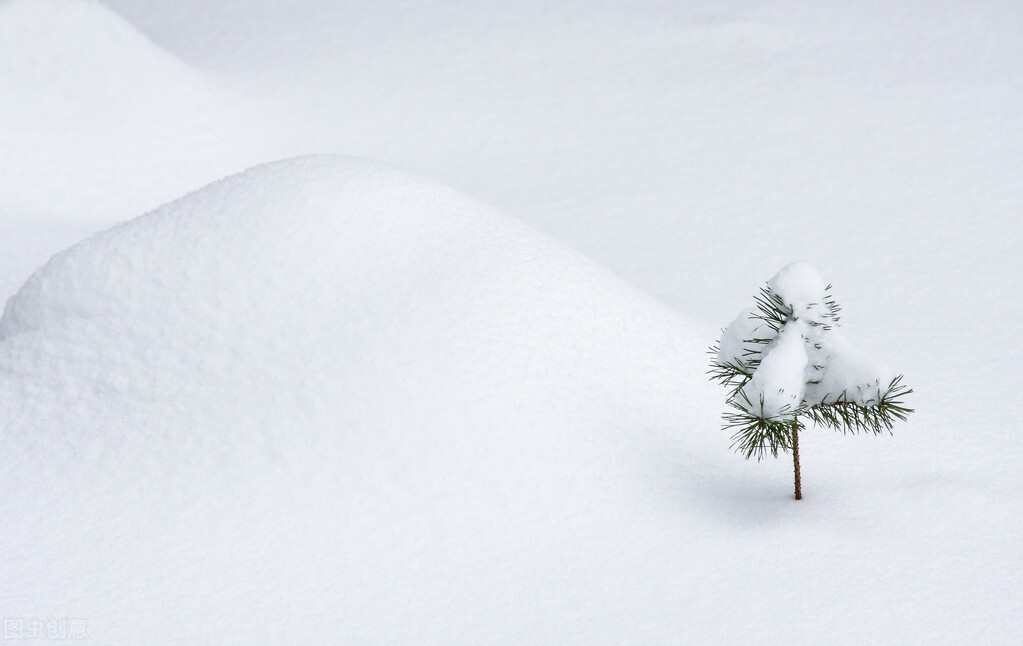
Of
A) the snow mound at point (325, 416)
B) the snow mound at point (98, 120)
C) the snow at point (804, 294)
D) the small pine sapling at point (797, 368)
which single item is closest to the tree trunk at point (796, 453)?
the small pine sapling at point (797, 368)

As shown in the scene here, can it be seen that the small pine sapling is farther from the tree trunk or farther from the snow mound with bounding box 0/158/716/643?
the snow mound with bounding box 0/158/716/643

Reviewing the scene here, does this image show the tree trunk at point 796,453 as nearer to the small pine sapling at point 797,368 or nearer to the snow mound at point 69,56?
the small pine sapling at point 797,368

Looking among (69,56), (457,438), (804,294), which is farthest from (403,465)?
(69,56)

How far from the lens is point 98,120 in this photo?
12727 mm

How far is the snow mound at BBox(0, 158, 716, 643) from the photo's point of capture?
507 cm

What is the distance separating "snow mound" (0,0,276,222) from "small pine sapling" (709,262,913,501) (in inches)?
324

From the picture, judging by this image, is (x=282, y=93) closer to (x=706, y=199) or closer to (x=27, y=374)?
(x=706, y=199)

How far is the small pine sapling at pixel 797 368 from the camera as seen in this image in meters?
4.93

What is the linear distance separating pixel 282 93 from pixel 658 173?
5684mm

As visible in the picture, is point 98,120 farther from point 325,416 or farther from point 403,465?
point 403,465

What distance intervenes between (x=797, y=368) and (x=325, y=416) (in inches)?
100

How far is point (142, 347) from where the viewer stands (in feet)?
20.2

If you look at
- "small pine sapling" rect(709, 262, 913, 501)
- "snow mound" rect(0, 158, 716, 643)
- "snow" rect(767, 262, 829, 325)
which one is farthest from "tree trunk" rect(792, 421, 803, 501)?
"snow mound" rect(0, 158, 716, 643)

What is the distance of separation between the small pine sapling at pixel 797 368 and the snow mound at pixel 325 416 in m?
0.90
